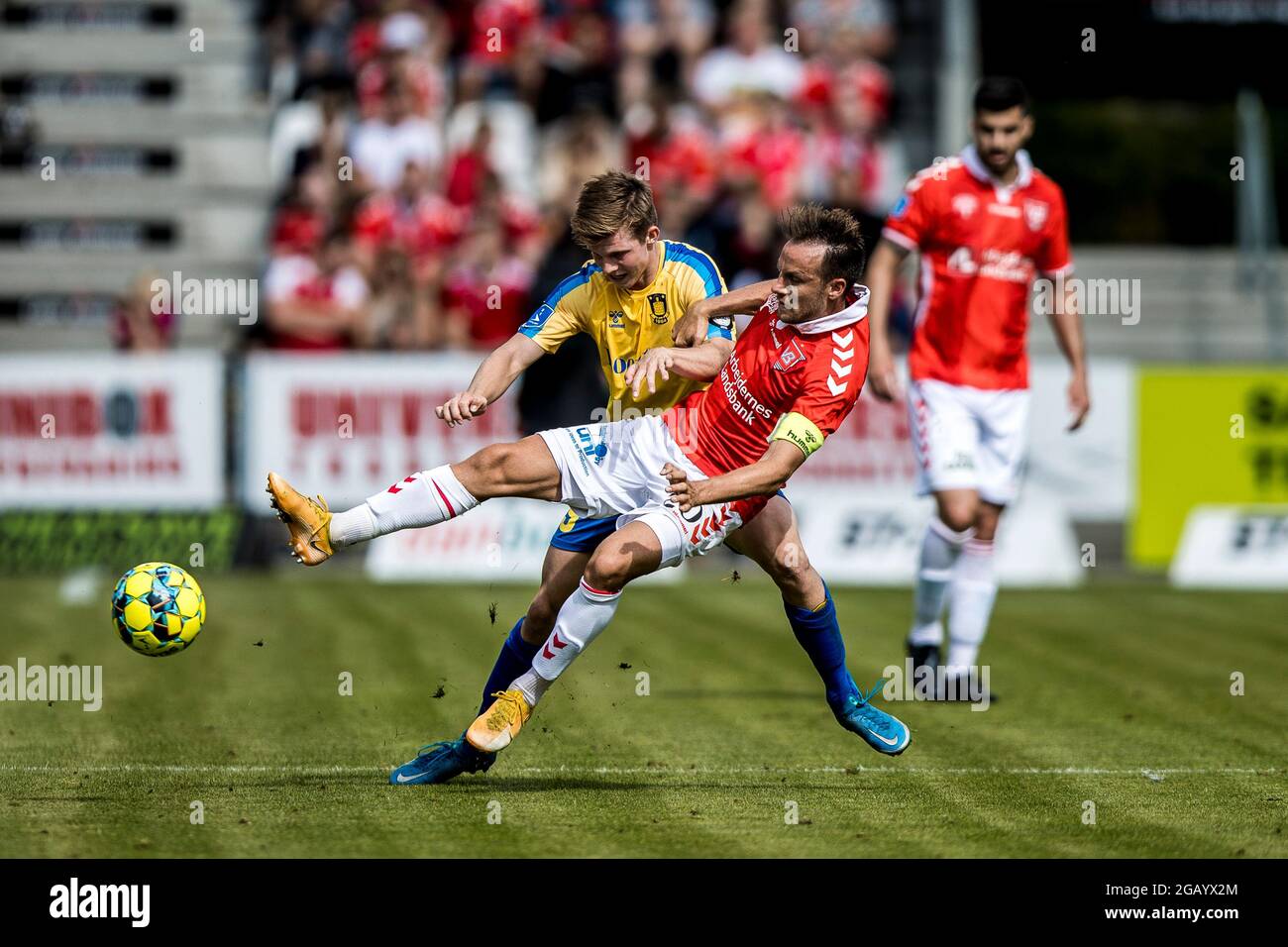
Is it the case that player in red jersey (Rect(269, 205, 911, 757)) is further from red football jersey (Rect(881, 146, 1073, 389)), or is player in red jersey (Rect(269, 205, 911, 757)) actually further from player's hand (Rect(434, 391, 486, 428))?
red football jersey (Rect(881, 146, 1073, 389))

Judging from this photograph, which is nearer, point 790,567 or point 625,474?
point 625,474

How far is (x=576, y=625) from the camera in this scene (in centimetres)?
759

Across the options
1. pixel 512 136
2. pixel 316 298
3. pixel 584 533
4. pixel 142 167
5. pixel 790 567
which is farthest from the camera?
pixel 142 167

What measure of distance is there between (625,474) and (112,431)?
417 inches

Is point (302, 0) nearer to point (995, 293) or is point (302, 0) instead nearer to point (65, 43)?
point (65, 43)

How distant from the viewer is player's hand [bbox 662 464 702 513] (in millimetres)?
6969

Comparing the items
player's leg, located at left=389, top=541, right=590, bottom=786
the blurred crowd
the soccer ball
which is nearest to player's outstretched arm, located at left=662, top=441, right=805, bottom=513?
player's leg, located at left=389, top=541, right=590, bottom=786

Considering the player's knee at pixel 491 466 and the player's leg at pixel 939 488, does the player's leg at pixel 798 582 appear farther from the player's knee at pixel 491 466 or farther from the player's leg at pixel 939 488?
the player's leg at pixel 939 488

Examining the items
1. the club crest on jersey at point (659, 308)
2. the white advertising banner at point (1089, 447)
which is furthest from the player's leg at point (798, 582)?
the white advertising banner at point (1089, 447)

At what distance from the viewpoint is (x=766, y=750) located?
8.66m

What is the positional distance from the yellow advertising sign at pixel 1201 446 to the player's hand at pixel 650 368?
11.1 meters

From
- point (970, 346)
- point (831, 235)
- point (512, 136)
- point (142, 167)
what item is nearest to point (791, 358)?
point (831, 235)

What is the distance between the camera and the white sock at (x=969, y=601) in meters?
10.6

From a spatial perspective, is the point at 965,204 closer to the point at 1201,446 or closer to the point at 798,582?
the point at 798,582
